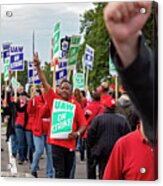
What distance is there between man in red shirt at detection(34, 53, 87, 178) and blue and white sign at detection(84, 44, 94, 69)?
164 millimetres

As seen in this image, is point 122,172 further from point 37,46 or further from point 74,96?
point 37,46

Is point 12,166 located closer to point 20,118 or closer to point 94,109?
point 20,118

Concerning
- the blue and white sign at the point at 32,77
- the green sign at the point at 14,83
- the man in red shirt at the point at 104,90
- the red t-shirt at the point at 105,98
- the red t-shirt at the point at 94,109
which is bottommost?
the red t-shirt at the point at 94,109

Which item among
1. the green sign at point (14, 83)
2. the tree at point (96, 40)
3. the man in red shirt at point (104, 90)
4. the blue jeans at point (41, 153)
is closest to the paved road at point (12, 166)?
the blue jeans at point (41, 153)

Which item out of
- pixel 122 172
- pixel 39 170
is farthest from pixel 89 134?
pixel 122 172

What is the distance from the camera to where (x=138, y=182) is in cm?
250

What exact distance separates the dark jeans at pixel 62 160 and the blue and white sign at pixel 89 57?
52 cm

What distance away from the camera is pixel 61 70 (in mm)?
2662

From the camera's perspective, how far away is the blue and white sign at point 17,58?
9.00 feet

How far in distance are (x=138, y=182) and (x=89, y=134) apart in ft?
1.40

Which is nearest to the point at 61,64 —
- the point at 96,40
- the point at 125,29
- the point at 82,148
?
the point at 96,40

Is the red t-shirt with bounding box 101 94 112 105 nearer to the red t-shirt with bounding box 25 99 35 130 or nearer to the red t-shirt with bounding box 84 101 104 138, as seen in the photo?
the red t-shirt with bounding box 84 101 104 138

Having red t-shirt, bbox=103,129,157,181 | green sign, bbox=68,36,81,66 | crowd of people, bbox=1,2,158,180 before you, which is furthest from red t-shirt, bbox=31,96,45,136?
red t-shirt, bbox=103,129,157,181

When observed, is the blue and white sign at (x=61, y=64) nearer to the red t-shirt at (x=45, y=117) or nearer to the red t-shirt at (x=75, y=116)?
the red t-shirt at (x=75, y=116)
